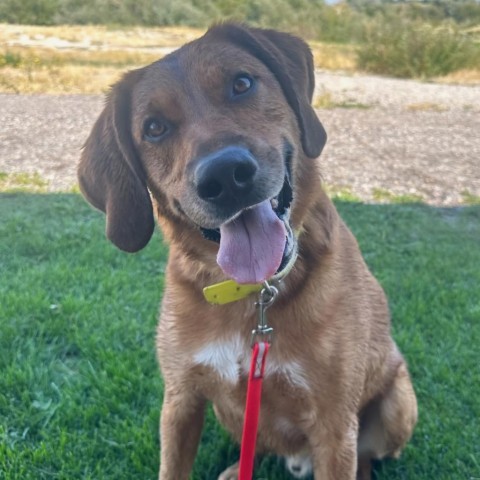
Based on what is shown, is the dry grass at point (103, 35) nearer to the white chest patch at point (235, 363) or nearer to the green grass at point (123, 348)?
the green grass at point (123, 348)

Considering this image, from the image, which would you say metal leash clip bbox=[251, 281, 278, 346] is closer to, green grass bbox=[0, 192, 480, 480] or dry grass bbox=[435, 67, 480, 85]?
green grass bbox=[0, 192, 480, 480]

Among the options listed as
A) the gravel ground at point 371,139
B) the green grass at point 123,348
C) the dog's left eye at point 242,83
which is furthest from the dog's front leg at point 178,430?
the gravel ground at point 371,139

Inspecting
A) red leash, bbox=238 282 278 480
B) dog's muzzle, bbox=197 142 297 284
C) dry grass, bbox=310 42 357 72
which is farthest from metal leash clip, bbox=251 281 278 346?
dry grass, bbox=310 42 357 72

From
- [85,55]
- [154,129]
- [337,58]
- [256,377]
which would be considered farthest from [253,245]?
[337,58]

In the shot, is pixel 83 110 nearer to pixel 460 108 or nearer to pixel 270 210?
pixel 460 108

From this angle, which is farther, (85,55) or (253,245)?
(85,55)

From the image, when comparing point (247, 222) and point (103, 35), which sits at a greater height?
point (247, 222)

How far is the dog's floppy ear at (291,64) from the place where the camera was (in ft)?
9.00

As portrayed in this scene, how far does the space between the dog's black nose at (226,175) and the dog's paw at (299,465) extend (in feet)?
4.48

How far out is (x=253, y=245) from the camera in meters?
2.45

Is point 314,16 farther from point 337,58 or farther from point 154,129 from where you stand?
point 154,129

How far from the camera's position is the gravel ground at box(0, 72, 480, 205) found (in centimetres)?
859

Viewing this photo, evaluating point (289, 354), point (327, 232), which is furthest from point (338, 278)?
point (289, 354)

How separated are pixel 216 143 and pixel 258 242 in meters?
0.40
